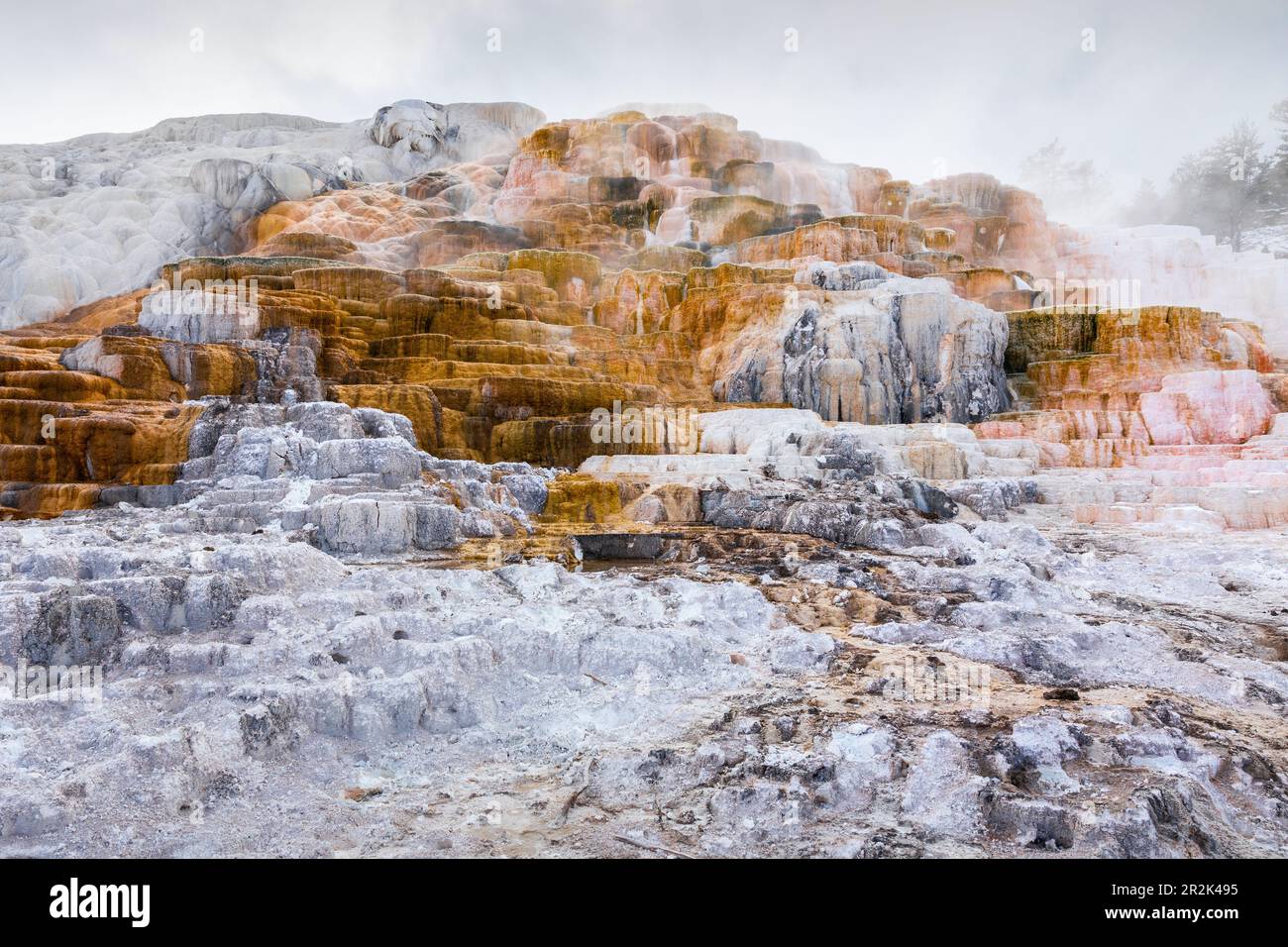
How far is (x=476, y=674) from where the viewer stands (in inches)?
175

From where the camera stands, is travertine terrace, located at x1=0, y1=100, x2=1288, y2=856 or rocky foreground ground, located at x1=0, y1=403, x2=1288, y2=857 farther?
travertine terrace, located at x1=0, y1=100, x2=1288, y2=856

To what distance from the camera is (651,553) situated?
8.34 m

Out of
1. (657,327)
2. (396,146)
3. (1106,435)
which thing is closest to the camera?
→ (1106,435)

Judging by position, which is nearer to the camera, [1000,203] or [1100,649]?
[1100,649]

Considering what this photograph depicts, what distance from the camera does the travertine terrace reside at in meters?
3.19

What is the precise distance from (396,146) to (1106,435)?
105ft

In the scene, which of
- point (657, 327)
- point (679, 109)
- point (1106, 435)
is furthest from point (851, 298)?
point (679, 109)

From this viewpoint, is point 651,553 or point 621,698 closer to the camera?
point 621,698

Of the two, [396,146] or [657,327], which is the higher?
[396,146]

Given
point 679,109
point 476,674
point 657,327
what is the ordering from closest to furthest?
point 476,674 < point 657,327 < point 679,109

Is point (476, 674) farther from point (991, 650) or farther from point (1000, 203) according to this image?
point (1000, 203)

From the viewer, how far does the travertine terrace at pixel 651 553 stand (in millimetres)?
3189

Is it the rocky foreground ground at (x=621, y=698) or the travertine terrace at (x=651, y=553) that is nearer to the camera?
the rocky foreground ground at (x=621, y=698)

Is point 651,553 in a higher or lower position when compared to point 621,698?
higher
